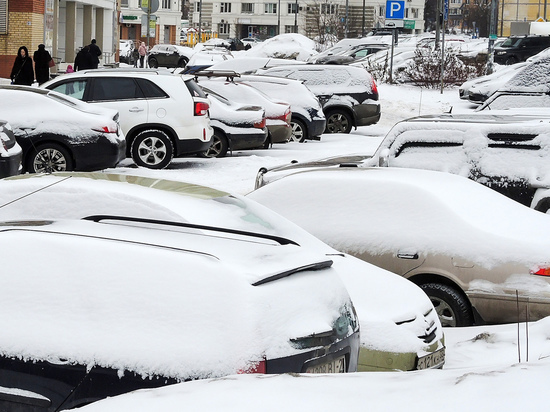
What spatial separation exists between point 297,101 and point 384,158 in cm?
1056

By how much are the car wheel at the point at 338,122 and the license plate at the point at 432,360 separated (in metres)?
17.0

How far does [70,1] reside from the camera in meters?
48.2

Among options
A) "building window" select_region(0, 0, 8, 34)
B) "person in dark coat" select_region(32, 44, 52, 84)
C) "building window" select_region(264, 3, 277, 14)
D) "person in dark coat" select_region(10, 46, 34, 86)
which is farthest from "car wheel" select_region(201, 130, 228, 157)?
"building window" select_region(264, 3, 277, 14)

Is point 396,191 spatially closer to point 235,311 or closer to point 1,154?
point 235,311

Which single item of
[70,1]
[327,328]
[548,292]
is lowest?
[548,292]

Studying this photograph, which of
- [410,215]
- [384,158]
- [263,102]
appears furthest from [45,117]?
[410,215]

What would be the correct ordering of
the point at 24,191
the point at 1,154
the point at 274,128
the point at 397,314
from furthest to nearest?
the point at 274,128 < the point at 1,154 < the point at 24,191 < the point at 397,314

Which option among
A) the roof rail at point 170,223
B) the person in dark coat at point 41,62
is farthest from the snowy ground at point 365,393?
the person in dark coat at point 41,62

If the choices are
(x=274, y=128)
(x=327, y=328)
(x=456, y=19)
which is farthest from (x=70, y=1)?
(x=456, y=19)

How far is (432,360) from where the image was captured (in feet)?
19.5

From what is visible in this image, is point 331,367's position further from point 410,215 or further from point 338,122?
point 338,122

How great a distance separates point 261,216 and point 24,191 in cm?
155

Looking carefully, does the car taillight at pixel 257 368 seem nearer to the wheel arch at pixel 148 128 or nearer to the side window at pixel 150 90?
the wheel arch at pixel 148 128

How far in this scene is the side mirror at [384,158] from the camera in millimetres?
10023
